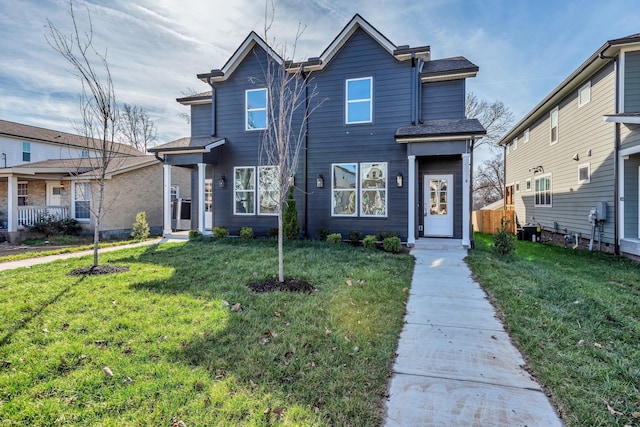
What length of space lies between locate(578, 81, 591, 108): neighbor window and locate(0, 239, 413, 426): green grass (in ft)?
34.4

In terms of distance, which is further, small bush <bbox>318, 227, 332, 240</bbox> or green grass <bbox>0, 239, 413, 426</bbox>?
small bush <bbox>318, 227, 332, 240</bbox>

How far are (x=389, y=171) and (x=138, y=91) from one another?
12.1 metres

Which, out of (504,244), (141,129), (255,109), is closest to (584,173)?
(504,244)

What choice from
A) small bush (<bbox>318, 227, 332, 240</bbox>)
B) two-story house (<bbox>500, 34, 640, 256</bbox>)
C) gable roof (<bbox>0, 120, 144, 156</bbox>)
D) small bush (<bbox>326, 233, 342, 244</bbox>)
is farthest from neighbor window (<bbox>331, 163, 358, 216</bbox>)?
gable roof (<bbox>0, 120, 144, 156</bbox>)

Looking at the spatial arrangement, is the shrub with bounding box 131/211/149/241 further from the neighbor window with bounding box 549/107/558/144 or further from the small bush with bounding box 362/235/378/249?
the neighbor window with bounding box 549/107/558/144

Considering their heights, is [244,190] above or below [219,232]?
above

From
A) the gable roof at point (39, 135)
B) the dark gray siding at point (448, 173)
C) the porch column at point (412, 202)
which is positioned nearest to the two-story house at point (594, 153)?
the dark gray siding at point (448, 173)

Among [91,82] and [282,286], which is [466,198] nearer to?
[282,286]

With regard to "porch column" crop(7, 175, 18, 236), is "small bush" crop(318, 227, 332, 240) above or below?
below

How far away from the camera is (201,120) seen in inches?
516

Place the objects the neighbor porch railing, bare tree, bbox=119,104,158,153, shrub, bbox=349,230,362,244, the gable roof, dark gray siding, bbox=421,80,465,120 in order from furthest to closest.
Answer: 1. bare tree, bbox=119,104,158,153
2. the gable roof
3. the neighbor porch railing
4. dark gray siding, bbox=421,80,465,120
5. shrub, bbox=349,230,362,244

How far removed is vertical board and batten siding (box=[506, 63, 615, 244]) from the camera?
9.91 m

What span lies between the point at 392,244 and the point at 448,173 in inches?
133

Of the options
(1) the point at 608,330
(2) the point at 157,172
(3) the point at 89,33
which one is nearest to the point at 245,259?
(3) the point at 89,33
